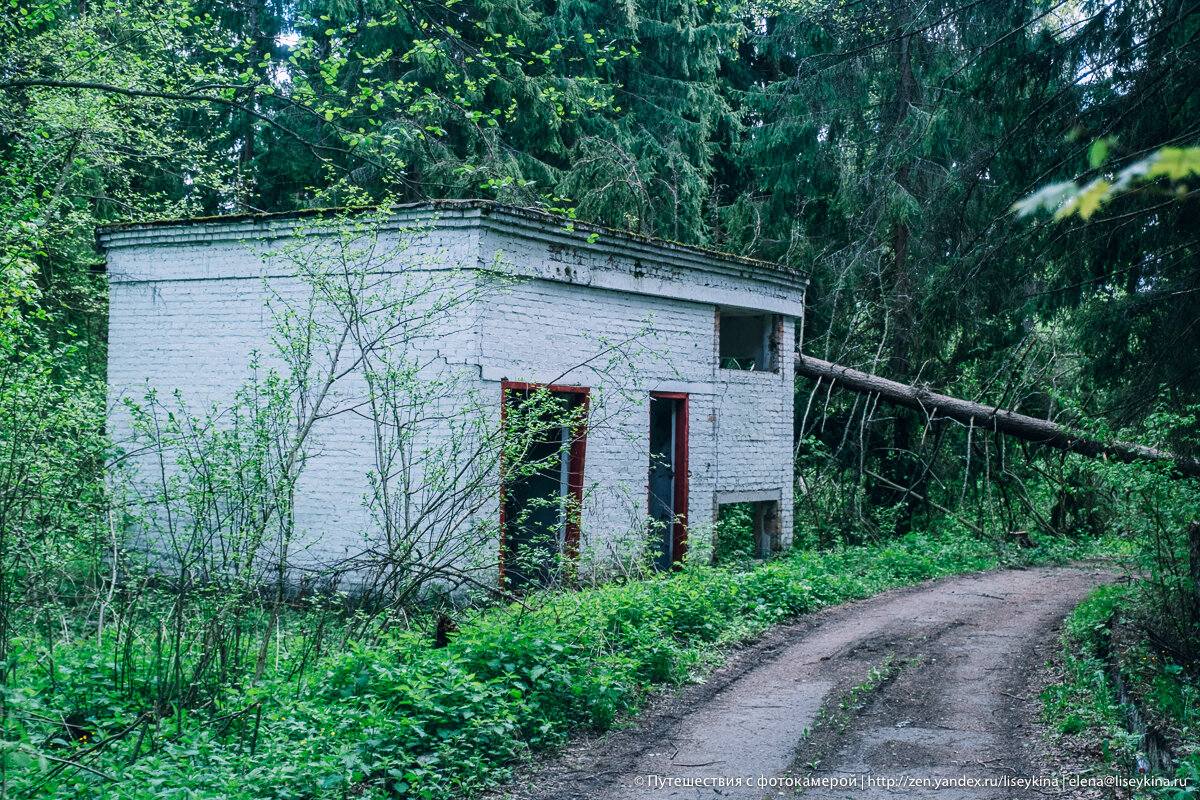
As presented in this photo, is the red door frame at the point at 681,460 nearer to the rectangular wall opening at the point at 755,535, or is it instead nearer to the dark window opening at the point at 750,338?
the rectangular wall opening at the point at 755,535

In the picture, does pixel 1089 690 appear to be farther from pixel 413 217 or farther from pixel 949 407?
pixel 949 407

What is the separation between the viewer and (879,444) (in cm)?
1875

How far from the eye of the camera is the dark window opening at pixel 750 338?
14758 mm

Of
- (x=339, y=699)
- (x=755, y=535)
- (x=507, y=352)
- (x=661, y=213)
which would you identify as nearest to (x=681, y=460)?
(x=755, y=535)

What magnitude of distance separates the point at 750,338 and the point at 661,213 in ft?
21.9

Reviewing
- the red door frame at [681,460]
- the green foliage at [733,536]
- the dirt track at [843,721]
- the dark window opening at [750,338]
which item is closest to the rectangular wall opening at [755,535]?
the green foliage at [733,536]

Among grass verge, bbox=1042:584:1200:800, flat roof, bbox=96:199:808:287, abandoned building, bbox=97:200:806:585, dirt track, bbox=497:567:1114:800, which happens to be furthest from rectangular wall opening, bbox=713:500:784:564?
grass verge, bbox=1042:584:1200:800

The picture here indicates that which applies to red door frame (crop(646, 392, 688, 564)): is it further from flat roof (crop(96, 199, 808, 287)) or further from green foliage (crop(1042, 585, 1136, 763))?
green foliage (crop(1042, 585, 1136, 763))

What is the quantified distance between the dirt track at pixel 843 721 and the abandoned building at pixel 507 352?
2001mm

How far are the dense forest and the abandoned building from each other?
89 cm

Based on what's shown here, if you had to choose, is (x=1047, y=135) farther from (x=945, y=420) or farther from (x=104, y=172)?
(x=104, y=172)

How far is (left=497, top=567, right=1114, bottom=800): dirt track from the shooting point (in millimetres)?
5637

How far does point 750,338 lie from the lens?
1529cm

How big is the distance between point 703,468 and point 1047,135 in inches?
243
